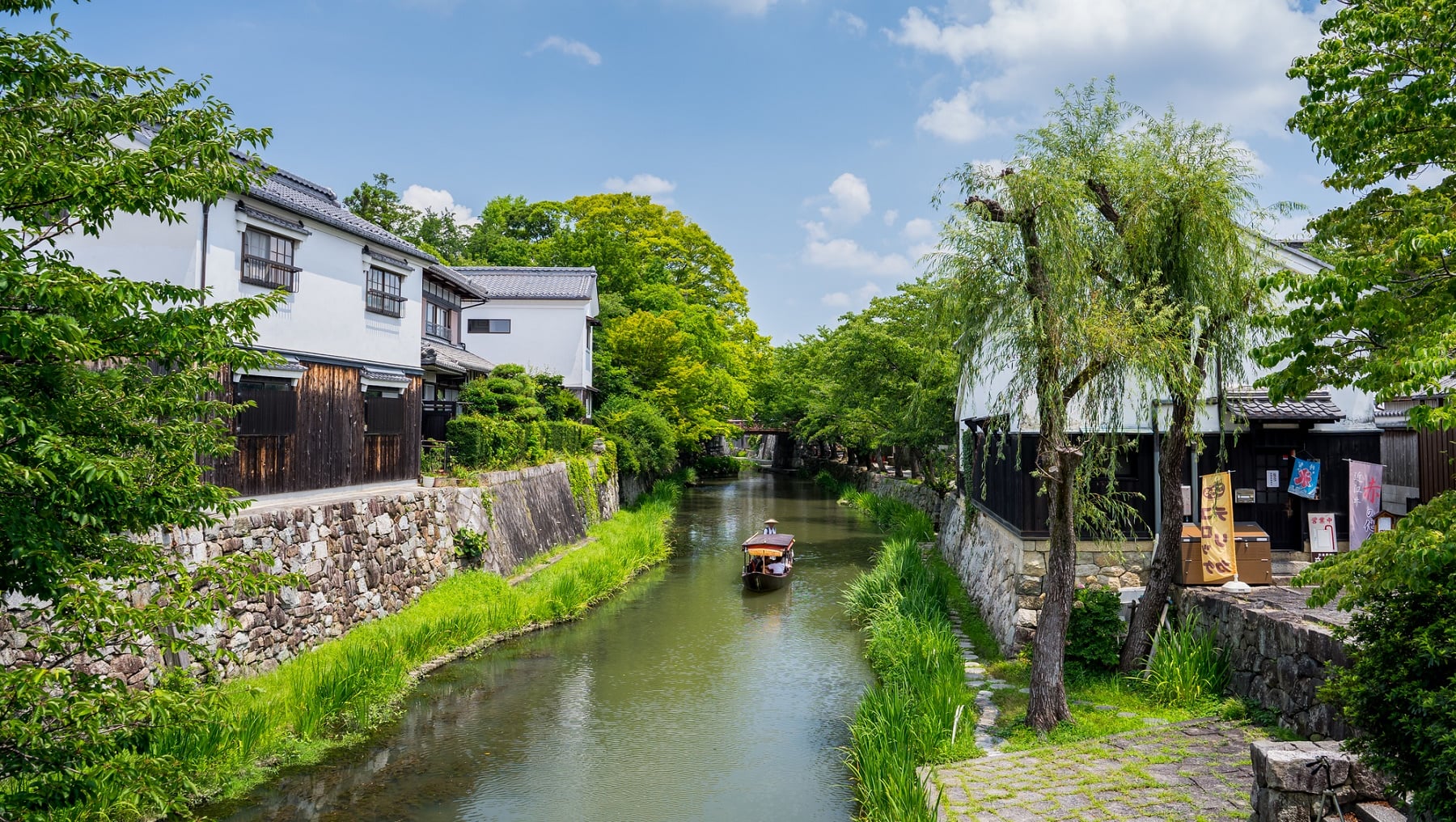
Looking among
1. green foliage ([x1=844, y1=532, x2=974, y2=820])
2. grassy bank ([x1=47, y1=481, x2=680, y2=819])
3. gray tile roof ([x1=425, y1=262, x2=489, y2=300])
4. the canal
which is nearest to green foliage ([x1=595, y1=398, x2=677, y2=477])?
gray tile roof ([x1=425, y1=262, x2=489, y2=300])

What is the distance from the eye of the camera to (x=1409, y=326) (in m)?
6.38

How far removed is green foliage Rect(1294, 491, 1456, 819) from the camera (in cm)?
507

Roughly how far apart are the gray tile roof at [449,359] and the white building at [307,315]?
2.06 meters

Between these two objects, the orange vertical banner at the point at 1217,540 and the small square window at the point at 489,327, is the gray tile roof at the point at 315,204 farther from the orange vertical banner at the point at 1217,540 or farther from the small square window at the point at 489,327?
the orange vertical banner at the point at 1217,540

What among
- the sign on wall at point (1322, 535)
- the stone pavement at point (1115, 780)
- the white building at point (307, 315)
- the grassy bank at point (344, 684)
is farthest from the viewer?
the sign on wall at point (1322, 535)

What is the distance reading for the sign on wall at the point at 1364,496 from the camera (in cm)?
1370

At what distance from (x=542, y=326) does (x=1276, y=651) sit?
94.2ft

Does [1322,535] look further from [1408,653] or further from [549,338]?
[549,338]

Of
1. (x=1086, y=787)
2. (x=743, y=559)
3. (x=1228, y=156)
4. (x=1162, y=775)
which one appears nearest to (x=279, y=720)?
(x=1086, y=787)

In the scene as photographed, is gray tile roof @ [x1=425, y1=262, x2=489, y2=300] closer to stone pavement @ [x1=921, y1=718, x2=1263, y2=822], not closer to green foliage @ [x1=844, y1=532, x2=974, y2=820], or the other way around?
green foliage @ [x1=844, y1=532, x2=974, y2=820]

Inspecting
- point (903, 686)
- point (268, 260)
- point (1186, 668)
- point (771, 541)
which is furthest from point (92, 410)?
point (771, 541)

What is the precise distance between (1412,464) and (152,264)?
65.0 ft

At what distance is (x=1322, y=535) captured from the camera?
13.8 metres

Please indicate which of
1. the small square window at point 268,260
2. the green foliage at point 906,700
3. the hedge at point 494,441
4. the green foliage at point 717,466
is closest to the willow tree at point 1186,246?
the green foliage at point 906,700
